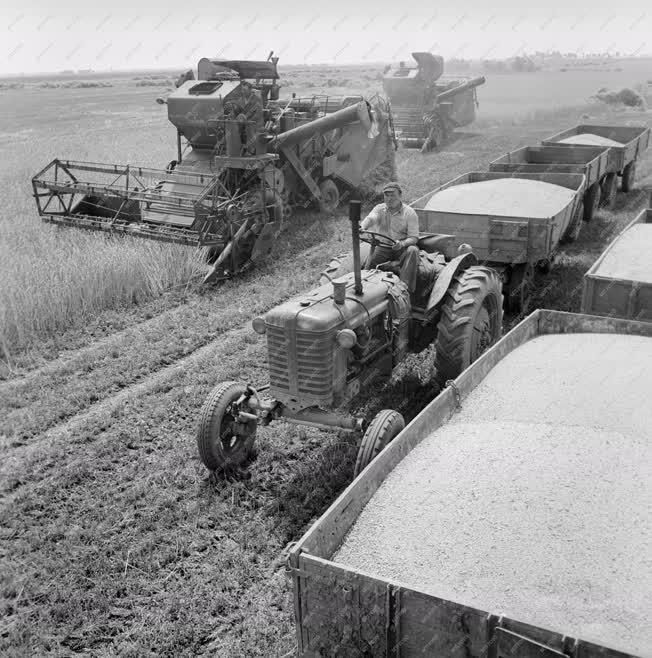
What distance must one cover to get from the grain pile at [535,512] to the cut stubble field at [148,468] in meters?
1.05

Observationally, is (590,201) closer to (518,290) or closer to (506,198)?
(506,198)

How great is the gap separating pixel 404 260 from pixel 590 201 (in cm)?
682

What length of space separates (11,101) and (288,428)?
4891 cm

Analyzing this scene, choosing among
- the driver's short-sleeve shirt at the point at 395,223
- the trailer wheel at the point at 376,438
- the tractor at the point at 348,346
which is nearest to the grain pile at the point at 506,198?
the driver's short-sleeve shirt at the point at 395,223

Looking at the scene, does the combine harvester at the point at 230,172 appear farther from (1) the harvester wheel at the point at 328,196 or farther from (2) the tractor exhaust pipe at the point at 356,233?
(2) the tractor exhaust pipe at the point at 356,233

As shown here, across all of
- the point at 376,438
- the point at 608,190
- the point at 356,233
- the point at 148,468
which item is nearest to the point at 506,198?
the point at 608,190

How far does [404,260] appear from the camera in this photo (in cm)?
603

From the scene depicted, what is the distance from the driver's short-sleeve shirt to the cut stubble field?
1.37 meters

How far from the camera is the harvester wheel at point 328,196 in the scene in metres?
13.5

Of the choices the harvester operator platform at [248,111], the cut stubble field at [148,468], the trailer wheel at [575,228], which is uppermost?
the harvester operator platform at [248,111]

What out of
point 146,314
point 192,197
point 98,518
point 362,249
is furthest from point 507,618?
point 192,197

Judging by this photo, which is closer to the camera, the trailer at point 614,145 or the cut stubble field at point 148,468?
the cut stubble field at point 148,468

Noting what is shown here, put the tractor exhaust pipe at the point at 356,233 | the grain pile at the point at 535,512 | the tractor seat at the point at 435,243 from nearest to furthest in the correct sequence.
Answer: the grain pile at the point at 535,512 → the tractor exhaust pipe at the point at 356,233 → the tractor seat at the point at 435,243

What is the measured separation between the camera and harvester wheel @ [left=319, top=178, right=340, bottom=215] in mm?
13477
